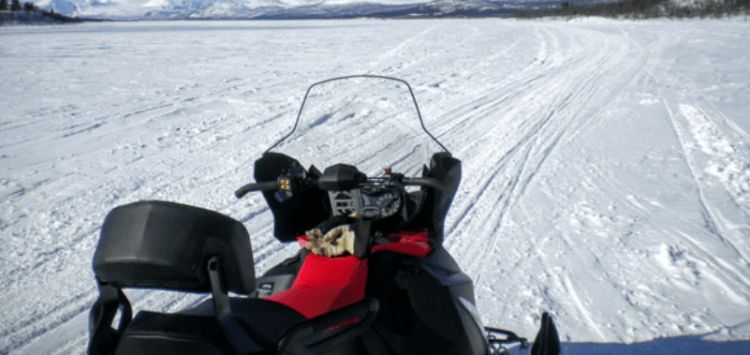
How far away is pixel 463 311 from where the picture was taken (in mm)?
2141

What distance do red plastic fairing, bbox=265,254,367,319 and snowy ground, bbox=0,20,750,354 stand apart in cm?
151

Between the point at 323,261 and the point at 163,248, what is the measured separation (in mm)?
794

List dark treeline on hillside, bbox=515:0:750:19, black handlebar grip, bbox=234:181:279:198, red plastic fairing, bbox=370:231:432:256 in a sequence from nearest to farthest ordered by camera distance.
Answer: red plastic fairing, bbox=370:231:432:256, black handlebar grip, bbox=234:181:279:198, dark treeline on hillside, bbox=515:0:750:19

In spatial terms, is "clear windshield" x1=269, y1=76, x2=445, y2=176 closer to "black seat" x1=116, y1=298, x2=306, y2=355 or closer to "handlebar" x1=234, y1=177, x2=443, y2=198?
"handlebar" x1=234, y1=177, x2=443, y2=198

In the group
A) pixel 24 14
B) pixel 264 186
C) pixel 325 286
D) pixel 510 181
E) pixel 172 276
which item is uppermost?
pixel 24 14

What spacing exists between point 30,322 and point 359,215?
2.10 meters

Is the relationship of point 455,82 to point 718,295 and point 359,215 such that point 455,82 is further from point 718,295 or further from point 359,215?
point 359,215

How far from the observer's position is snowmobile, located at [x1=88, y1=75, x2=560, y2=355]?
1.32 metres

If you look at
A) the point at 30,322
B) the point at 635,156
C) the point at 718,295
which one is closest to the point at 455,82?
the point at 635,156

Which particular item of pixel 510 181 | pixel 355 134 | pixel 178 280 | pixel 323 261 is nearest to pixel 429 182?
pixel 323 261

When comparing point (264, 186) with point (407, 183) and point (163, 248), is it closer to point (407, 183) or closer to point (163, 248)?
point (407, 183)

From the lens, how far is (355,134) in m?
2.73

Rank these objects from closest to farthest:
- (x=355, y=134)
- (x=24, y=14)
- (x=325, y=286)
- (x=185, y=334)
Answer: (x=185, y=334), (x=325, y=286), (x=355, y=134), (x=24, y=14)

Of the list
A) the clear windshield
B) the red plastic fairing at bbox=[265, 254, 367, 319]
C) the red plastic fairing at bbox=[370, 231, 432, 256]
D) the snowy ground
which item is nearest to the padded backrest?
the red plastic fairing at bbox=[265, 254, 367, 319]
